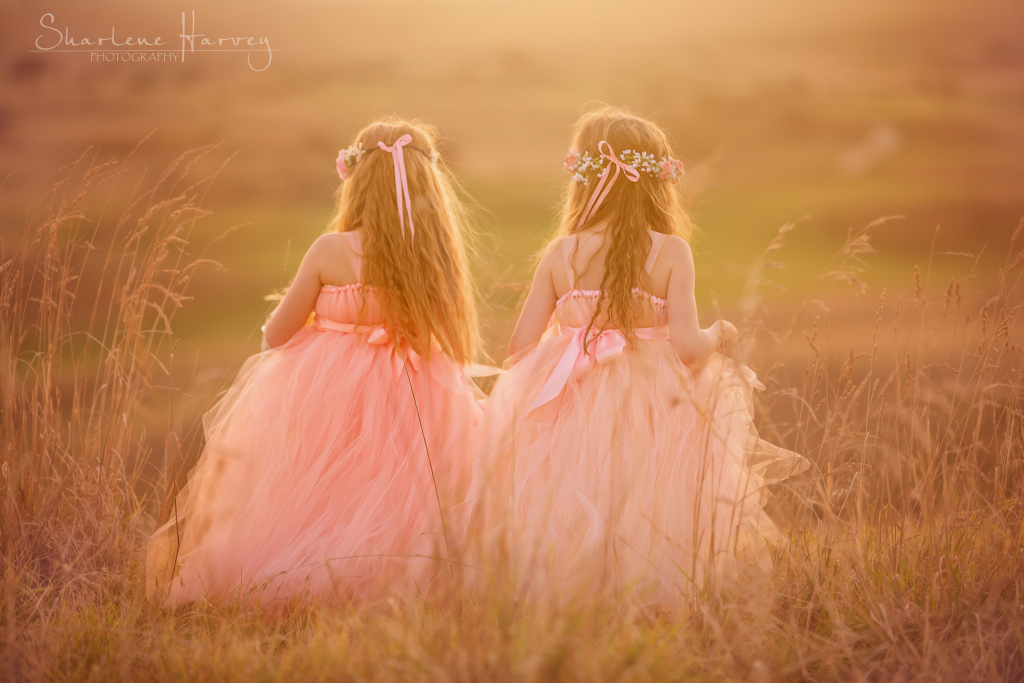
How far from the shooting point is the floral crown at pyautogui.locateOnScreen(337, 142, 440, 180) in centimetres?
292

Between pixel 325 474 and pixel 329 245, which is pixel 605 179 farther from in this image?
pixel 325 474

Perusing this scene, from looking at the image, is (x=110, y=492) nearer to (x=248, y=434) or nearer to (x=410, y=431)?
(x=248, y=434)

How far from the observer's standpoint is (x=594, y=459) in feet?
7.86

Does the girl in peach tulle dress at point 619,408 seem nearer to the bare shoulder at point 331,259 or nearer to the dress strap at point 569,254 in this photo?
the dress strap at point 569,254

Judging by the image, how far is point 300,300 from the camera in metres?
2.73

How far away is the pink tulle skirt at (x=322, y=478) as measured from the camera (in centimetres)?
241

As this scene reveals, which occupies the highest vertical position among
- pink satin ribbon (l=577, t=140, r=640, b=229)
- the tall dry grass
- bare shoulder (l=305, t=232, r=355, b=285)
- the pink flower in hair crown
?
the pink flower in hair crown

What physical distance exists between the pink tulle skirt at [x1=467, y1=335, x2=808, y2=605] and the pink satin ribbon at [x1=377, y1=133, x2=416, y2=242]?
0.71 metres

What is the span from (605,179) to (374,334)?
3.51 ft

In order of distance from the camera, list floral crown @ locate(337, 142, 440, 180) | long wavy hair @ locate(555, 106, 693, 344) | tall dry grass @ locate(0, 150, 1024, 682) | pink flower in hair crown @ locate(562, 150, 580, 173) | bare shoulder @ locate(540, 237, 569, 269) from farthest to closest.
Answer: floral crown @ locate(337, 142, 440, 180) → pink flower in hair crown @ locate(562, 150, 580, 173) → bare shoulder @ locate(540, 237, 569, 269) → long wavy hair @ locate(555, 106, 693, 344) → tall dry grass @ locate(0, 150, 1024, 682)

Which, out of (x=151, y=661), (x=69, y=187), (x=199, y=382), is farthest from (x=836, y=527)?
(x=69, y=187)

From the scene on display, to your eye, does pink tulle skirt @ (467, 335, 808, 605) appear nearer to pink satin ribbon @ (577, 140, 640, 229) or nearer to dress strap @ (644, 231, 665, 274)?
dress strap @ (644, 231, 665, 274)

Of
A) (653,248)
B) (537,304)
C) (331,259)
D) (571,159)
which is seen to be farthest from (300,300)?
(653,248)

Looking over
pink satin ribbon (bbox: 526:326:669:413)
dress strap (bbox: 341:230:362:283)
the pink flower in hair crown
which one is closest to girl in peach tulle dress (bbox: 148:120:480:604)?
dress strap (bbox: 341:230:362:283)
